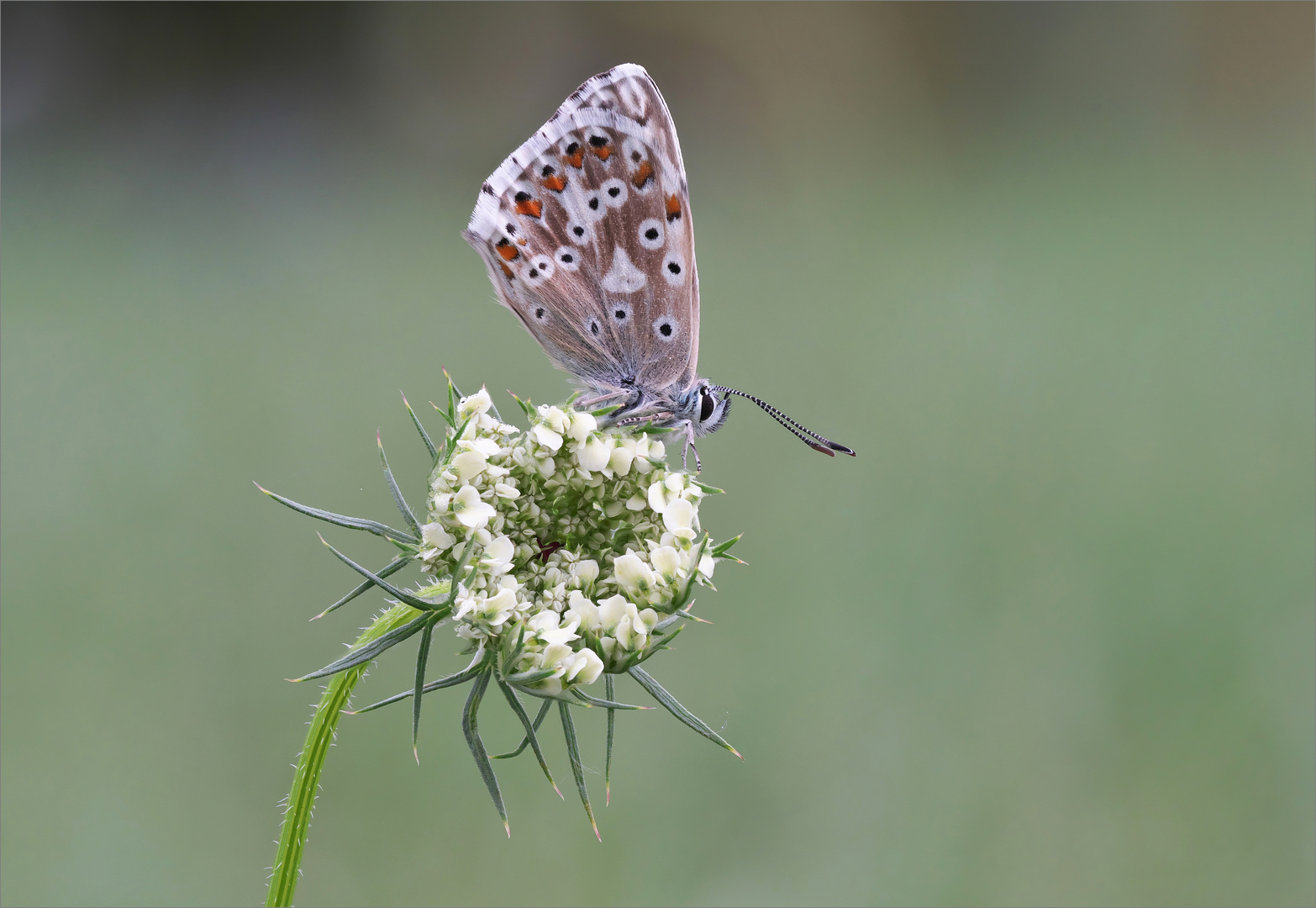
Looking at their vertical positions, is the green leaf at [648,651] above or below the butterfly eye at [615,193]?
below

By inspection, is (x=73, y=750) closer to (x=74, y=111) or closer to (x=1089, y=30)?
(x=74, y=111)

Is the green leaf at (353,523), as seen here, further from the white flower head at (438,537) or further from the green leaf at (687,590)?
the green leaf at (687,590)

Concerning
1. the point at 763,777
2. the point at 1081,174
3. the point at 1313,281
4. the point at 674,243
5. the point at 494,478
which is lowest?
the point at 763,777

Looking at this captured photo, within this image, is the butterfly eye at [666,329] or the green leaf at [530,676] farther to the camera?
the butterfly eye at [666,329]

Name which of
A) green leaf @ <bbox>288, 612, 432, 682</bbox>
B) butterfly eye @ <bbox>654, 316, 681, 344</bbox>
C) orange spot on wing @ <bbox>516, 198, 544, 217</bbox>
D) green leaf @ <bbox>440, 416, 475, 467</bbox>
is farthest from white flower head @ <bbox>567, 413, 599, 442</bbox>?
orange spot on wing @ <bbox>516, 198, 544, 217</bbox>

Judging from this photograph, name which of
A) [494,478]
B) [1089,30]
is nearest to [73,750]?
[494,478]

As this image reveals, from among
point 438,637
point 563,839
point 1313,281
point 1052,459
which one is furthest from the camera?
point 1313,281

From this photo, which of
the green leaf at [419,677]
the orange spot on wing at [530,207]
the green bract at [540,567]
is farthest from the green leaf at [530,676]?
the orange spot on wing at [530,207]
